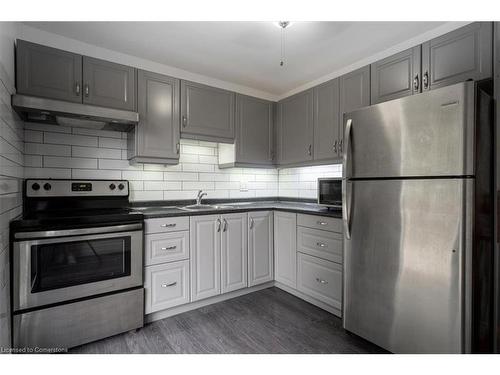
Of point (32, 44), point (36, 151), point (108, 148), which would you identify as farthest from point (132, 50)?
point (36, 151)

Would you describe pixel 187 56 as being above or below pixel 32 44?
above

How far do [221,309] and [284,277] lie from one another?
751mm

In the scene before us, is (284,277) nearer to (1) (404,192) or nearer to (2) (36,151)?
(1) (404,192)

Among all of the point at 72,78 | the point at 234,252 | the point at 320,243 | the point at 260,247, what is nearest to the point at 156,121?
the point at 72,78

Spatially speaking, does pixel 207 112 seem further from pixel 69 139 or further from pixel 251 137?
pixel 69 139

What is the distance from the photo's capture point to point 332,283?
2260 mm

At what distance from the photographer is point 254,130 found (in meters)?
3.12

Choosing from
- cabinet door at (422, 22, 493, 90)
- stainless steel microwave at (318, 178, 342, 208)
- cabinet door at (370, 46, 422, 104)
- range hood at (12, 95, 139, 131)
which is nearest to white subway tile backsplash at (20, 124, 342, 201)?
range hood at (12, 95, 139, 131)

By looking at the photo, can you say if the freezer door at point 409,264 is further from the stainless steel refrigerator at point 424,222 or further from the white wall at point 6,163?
the white wall at point 6,163

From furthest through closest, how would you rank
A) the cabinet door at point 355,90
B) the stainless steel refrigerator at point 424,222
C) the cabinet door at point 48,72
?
the cabinet door at point 355,90 → the cabinet door at point 48,72 → the stainless steel refrigerator at point 424,222

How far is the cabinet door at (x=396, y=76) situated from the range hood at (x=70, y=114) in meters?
2.06

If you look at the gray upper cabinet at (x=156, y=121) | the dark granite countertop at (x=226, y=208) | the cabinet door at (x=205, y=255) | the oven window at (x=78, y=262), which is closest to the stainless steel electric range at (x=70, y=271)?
the oven window at (x=78, y=262)

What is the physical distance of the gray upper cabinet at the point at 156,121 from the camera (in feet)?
7.76

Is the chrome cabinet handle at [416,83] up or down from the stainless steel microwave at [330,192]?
up
